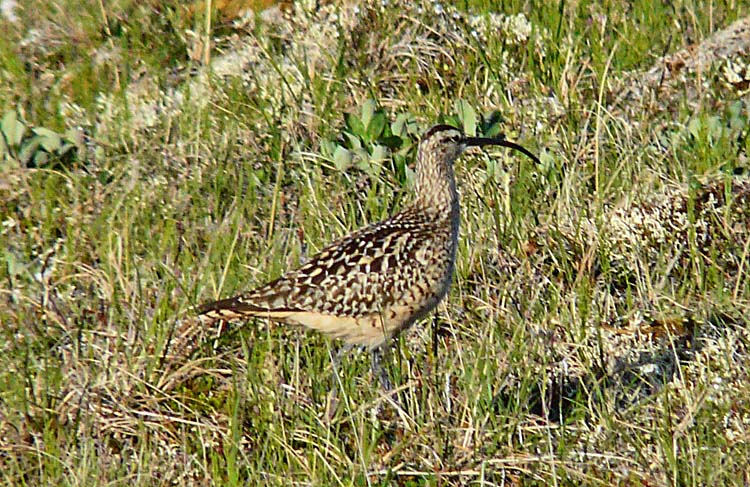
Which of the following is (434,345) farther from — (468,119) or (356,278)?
(468,119)

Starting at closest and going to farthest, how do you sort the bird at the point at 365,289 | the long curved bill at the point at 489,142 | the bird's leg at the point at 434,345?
1. the bird's leg at the point at 434,345
2. the bird at the point at 365,289
3. the long curved bill at the point at 489,142

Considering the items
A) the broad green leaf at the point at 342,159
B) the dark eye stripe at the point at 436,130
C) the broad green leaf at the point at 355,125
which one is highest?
the dark eye stripe at the point at 436,130

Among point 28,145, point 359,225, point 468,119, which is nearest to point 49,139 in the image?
point 28,145

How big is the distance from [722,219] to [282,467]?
2.88 meters

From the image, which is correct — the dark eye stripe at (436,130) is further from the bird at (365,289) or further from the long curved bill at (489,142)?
the bird at (365,289)

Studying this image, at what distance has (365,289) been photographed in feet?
20.3

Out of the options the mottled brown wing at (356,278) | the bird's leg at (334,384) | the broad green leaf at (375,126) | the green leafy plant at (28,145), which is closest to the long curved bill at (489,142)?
the mottled brown wing at (356,278)

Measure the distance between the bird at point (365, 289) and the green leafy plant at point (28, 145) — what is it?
2.24m

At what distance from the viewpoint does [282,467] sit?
5332mm

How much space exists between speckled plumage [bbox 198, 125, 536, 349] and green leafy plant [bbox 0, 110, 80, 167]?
7.50 ft

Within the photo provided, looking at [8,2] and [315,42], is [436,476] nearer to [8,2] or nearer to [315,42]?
[315,42]

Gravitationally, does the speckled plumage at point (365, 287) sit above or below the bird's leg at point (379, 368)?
above

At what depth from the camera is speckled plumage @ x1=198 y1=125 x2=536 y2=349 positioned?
6.07 metres

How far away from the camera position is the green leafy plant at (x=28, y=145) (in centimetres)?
789
